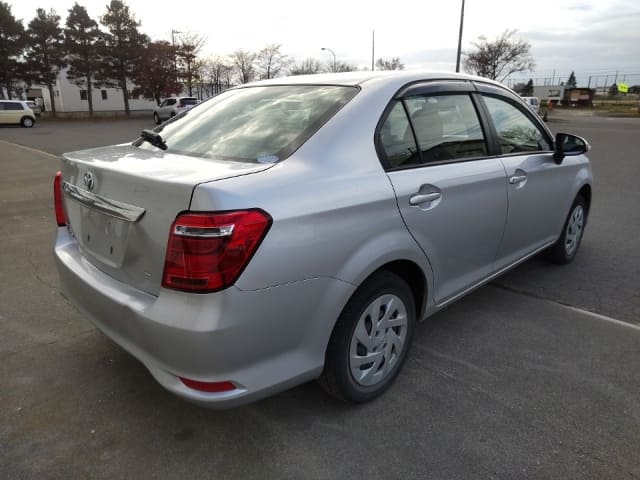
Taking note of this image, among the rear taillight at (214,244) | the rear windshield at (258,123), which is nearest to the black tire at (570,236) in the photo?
the rear windshield at (258,123)

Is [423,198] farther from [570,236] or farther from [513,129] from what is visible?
[570,236]

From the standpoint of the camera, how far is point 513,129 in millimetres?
3510

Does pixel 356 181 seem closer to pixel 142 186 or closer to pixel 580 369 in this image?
pixel 142 186

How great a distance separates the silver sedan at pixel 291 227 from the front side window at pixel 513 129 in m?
0.05

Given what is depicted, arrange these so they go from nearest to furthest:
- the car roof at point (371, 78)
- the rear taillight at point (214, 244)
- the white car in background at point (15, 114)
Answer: the rear taillight at point (214, 244) → the car roof at point (371, 78) → the white car in background at point (15, 114)

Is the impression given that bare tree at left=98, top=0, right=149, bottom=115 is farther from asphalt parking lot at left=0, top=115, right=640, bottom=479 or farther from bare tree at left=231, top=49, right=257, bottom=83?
asphalt parking lot at left=0, top=115, right=640, bottom=479

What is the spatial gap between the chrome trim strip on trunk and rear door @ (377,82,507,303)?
3.91ft

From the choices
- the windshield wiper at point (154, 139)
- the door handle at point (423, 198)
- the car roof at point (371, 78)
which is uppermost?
the car roof at point (371, 78)

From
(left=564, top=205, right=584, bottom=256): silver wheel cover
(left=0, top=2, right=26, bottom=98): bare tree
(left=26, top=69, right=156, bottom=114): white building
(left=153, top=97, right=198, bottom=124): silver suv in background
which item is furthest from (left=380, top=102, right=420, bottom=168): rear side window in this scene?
(left=26, top=69, right=156, bottom=114): white building

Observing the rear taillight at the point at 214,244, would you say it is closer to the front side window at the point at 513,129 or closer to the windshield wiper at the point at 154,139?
the windshield wiper at the point at 154,139

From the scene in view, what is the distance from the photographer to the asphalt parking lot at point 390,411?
211 cm

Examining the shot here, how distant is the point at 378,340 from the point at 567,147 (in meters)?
2.59

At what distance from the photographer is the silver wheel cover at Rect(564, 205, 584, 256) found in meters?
4.45

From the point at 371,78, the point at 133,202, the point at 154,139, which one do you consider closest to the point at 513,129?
the point at 371,78
